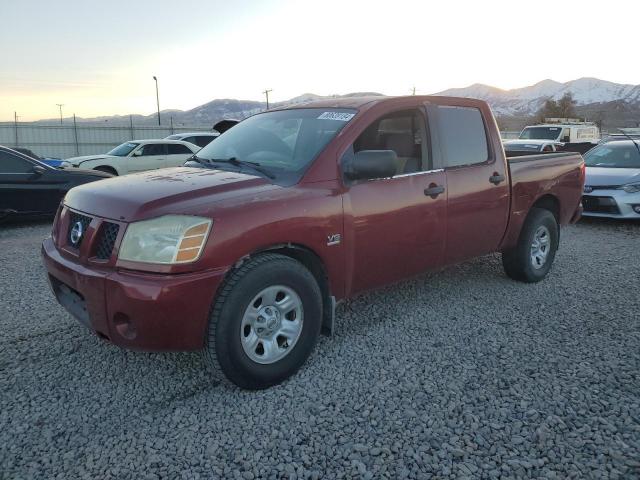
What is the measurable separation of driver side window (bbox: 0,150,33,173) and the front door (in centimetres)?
683

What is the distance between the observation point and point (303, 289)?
3197 millimetres

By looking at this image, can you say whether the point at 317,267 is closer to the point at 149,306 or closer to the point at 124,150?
the point at 149,306

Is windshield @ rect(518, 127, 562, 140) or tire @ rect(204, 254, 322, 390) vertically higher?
windshield @ rect(518, 127, 562, 140)

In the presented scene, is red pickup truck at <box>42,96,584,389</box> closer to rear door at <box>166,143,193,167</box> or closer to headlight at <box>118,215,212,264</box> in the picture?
headlight at <box>118,215,212,264</box>

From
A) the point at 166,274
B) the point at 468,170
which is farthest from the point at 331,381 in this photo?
the point at 468,170

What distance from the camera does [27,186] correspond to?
8281 millimetres

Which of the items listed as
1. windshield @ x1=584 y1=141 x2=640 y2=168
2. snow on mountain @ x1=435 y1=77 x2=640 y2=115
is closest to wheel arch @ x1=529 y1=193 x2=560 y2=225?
windshield @ x1=584 y1=141 x2=640 y2=168

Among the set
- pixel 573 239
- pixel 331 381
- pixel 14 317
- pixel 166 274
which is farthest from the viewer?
pixel 573 239

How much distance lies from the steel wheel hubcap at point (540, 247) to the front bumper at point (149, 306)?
373cm

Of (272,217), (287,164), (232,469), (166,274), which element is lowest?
(232,469)

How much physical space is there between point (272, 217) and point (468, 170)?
2.10 meters

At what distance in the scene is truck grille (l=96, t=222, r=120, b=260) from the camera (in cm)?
291

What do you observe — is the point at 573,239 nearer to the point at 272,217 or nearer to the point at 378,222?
the point at 378,222

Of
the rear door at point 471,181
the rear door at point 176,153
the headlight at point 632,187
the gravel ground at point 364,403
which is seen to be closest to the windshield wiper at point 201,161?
the gravel ground at point 364,403
